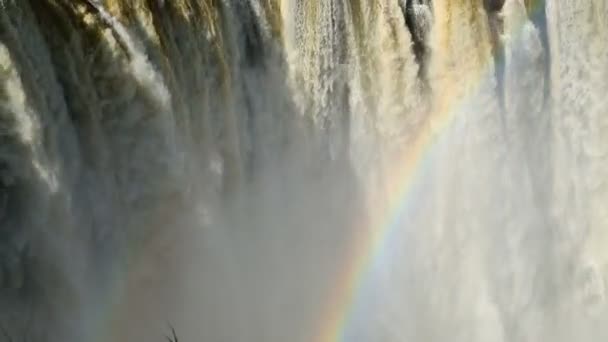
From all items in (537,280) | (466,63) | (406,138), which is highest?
(466,63)

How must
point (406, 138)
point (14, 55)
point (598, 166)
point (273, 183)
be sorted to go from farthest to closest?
point (598, 166) → point (406, 138) → point (273, 183) → point (14, 55)

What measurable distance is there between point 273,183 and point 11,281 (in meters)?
3.03

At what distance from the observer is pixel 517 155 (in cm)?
995

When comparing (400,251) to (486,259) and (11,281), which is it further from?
(11,281)

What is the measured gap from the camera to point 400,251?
30.7 ft

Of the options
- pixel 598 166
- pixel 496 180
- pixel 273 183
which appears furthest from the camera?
pixel 598 166

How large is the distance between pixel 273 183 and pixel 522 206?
316 cm

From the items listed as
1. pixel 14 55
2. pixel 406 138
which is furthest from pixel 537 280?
pixel 14 55

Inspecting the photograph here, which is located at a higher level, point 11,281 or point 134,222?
point 134,222

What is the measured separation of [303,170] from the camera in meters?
8.34

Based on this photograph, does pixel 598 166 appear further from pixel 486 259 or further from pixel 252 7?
pixel 252 7

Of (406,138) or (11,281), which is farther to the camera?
(406,138)

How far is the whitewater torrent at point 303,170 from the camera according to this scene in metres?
5.84

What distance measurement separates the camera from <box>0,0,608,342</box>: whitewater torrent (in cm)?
584
